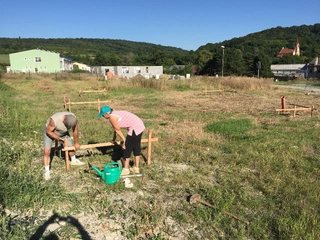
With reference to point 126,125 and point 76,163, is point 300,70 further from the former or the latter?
point 76,163

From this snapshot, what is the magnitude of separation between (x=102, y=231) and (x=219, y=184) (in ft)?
7.38

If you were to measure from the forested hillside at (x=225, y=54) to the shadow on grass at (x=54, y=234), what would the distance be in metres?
54.9

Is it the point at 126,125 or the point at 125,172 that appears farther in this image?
the point at 125,172

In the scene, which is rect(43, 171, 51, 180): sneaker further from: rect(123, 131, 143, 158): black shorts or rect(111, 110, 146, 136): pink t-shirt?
rect(111, 110, 146, 136): pink t-shirt

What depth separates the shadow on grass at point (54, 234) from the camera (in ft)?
10.2

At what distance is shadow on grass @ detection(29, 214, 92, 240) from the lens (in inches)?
122

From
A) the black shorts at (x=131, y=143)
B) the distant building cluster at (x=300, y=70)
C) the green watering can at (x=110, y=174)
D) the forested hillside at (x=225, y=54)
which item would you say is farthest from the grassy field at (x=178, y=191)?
the forested hillside at (x=225, y=54)

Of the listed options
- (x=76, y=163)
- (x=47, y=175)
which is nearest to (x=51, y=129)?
(x=47, y=175)

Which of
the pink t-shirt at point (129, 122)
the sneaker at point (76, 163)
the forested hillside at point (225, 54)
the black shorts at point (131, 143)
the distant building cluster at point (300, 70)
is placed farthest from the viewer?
the forested hillside at point (225, 54)

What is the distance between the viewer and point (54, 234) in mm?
3176

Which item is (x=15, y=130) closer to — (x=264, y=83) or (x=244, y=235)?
(x=244, y=235)

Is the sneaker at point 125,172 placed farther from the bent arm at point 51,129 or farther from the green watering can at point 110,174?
the bent arm at point 51,129

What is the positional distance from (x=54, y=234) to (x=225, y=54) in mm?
59111

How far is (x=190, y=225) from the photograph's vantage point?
11.4 feet
